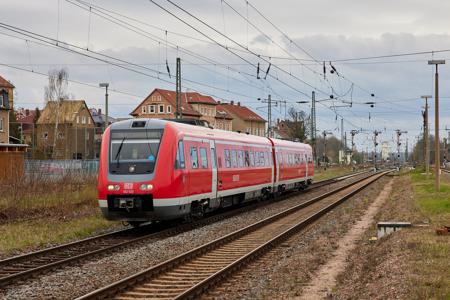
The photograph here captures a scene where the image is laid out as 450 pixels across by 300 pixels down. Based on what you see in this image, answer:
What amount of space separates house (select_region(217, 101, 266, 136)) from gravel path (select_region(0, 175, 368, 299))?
343ft

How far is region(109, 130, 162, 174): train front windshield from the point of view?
16.8m

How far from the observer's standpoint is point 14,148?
36.0 metres

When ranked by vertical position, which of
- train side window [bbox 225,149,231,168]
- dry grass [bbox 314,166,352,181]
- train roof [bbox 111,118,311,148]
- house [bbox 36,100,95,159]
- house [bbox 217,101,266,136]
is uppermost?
house [bbox 217,101,266,136]

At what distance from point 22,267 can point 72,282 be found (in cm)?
202

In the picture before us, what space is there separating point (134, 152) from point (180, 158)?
129 cm

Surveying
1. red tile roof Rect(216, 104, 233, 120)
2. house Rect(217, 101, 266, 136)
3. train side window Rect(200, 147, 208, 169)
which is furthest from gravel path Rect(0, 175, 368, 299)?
house Rect(217, 101, 266, 136)

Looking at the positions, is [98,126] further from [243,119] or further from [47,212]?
[47,212]

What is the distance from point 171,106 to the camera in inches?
3922

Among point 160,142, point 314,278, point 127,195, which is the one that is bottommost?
point 314,278

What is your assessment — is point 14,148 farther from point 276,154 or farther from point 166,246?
point 166,246

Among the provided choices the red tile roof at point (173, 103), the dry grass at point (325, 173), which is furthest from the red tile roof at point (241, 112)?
the dry grass at point (325, 173)

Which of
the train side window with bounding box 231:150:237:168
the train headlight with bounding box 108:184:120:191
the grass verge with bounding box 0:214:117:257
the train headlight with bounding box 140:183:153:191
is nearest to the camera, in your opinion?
the grass verge with bounding box 0:214:117:257

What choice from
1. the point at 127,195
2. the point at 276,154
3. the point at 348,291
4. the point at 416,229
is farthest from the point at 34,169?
the point at 348,291

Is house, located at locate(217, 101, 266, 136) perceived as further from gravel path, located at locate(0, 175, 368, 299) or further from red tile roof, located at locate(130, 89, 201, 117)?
gravel path, located at locate(0, 175, 368, 299)
